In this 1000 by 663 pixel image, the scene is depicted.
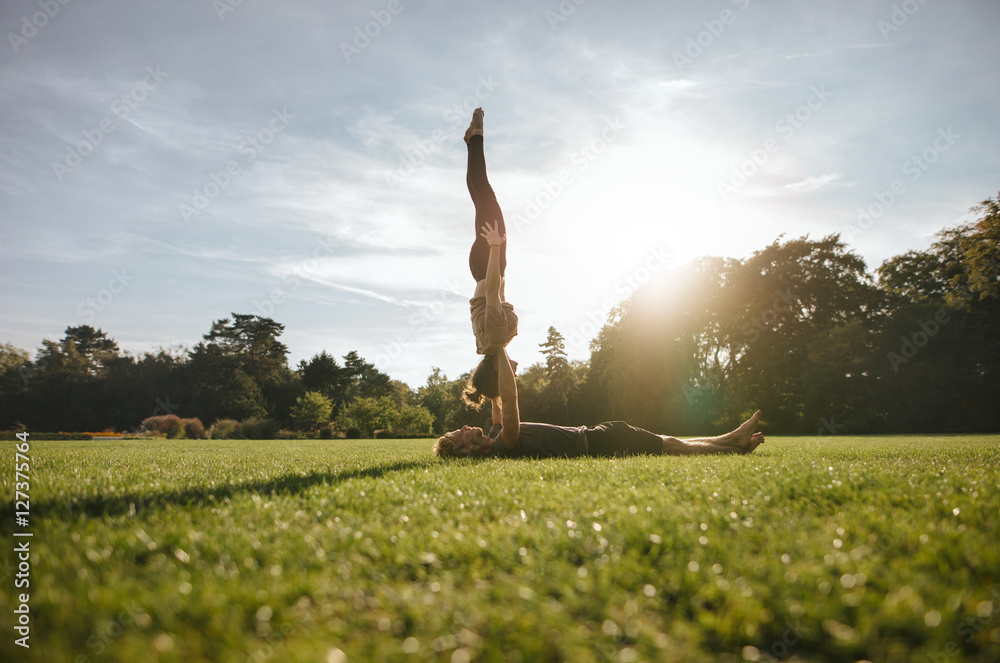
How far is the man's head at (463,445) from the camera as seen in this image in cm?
630

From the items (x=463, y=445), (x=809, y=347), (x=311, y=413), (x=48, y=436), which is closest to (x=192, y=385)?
(x=311, y=413)

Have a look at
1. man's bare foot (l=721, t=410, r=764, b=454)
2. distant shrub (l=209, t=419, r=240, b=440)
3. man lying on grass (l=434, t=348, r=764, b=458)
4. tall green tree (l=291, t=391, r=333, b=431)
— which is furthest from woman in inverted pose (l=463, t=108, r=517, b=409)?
tall green tree (l=291, t=391, r=333, b=431)

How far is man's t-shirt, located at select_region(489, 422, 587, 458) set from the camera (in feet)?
21.2

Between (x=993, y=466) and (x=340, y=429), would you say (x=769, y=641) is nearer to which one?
(x=993, y=466)

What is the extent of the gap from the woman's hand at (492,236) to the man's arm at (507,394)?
1.41m

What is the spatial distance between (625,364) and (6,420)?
63389 mm

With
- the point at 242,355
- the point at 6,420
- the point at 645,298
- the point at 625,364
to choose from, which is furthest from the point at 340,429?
the point at 6,420

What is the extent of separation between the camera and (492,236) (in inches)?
231

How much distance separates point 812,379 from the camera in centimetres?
2845

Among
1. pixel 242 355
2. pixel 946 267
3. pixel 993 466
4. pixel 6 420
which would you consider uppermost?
pixel 946 267

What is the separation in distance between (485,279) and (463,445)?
7.58ft

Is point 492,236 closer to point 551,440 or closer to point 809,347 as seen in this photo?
point 551,440

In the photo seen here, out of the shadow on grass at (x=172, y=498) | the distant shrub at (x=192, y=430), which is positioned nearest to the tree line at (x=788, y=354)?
the distant shrub at (x=192, y=430)

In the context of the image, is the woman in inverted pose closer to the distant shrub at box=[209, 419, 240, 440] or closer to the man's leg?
the man's leg
